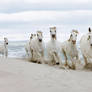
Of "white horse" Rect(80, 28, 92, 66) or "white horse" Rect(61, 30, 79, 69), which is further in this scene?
"white horse" Rect(61, 30, 79, 69)

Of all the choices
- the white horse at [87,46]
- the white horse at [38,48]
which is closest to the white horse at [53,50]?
the white horse at [38,48]

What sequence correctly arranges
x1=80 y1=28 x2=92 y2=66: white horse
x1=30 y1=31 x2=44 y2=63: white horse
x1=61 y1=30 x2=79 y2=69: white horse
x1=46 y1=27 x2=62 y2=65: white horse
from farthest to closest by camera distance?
x1=30 y1=31 x2=44 y2=63: white horse
x1=46 y1=27 x2=62 y2=65: white horse
x1=61 y1=30 x2=79 y2=69: white horse
x1=80 y1=28 x2=92 y2=66: white horse

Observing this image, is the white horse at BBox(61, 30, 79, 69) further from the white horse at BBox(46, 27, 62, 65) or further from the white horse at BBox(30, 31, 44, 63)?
the white horse at BBox(30, 31, 44, 63)

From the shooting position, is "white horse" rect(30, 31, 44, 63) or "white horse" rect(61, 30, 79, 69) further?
"white horse" rect(30, 31, 44, 63)

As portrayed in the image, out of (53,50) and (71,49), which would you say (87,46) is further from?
(53,50)

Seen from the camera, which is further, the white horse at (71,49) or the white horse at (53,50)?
the white horse at (53,50)

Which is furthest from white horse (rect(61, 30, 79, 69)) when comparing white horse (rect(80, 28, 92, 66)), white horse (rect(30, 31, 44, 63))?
white horse (rect(30, 31, 44, 63))

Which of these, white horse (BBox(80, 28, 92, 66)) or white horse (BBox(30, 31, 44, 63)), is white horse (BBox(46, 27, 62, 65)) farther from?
white horse (BBox(80, 28, 92, 66))

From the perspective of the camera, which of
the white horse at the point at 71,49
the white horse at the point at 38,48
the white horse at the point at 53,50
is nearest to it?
the white horse at the point at 71,49

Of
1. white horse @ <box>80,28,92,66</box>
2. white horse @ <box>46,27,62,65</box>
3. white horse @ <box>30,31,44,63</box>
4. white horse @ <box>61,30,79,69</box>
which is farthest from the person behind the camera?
white horse @ <box>30,31,44,63</box>

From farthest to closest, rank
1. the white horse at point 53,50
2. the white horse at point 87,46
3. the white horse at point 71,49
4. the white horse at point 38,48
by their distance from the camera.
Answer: the white horse at point 38,48 < the white horse at point 53,50 < the white horse at point 71,49 < the white horse at point 87,46

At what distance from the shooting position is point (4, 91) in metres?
5.72

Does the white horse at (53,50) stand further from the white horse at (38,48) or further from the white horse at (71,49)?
the white horse at (38,48)

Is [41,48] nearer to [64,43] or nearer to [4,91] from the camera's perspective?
[64,43]
